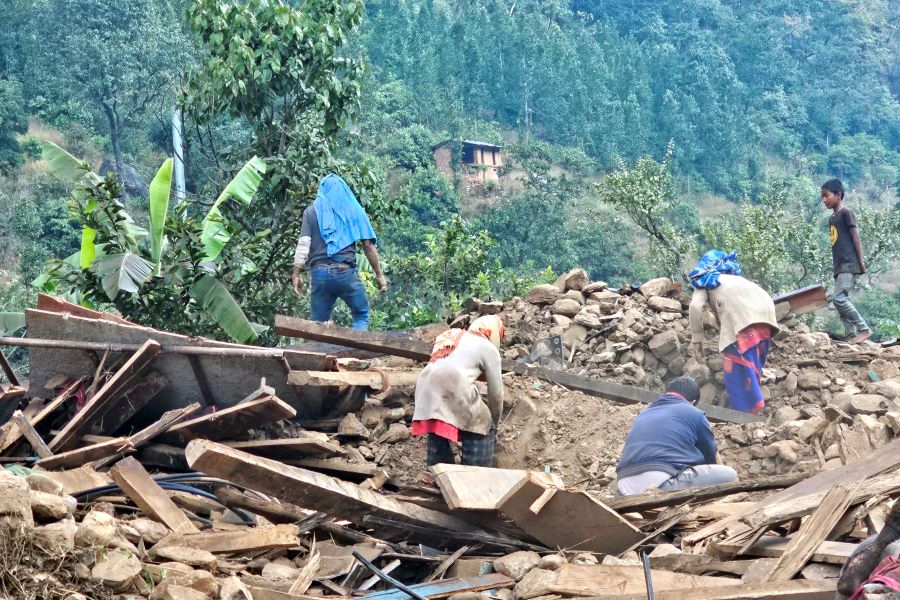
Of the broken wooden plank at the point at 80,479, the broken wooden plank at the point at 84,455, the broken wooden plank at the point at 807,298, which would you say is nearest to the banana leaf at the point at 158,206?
the broken wooden plank at the point at 84,455

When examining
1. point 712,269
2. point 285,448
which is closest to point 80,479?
point 285,448

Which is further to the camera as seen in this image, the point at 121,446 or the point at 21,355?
the point at 21,355

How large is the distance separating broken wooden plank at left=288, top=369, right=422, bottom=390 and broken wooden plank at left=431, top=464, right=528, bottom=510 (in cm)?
190

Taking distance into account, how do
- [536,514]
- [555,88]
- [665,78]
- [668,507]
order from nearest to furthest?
[536,514] < [668,507] < [555,88] < [665,78]

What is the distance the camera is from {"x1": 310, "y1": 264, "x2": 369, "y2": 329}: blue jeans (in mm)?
8578

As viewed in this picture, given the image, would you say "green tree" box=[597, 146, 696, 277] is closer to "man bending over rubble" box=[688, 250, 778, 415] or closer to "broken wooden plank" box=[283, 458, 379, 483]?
"man bending over rubble" box=[688, 250, 778, 415]

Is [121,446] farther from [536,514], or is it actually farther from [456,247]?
[456,247]

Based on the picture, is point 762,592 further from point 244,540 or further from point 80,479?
point 80,479

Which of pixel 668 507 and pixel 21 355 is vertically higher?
pixel 668 507

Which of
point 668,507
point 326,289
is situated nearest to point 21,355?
point 326,289

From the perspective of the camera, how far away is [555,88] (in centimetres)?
5488

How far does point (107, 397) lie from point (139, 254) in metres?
4.01

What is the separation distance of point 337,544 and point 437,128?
44.8m

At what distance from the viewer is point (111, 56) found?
125ft
